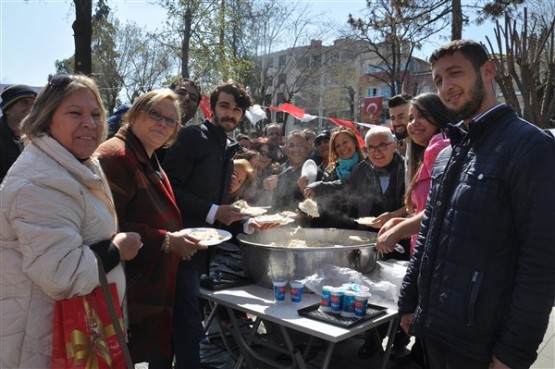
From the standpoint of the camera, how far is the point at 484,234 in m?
1.59

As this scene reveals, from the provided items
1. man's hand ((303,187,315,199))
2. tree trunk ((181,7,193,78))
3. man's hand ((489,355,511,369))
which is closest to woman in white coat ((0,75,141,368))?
man's hand ((489,355,511,369))

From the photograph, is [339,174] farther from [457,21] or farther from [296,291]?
[457,21]

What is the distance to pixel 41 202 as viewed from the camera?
151 centimetres

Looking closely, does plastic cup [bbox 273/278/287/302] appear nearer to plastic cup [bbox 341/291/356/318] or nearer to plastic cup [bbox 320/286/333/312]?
plastic cup [bbox 320/286/333/312]

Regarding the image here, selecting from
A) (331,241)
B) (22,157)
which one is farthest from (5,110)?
(331,241)

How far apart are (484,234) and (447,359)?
0.60 meters

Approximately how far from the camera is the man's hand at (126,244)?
184cm

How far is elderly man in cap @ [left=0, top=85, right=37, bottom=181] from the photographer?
3.49 meters

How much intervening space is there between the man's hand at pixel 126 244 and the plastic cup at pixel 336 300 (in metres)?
1.21

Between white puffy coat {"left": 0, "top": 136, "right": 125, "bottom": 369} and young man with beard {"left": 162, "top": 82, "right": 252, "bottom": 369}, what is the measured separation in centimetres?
116

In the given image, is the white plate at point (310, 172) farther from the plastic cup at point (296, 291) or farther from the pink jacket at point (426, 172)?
the plastic cup at point (296, 291)

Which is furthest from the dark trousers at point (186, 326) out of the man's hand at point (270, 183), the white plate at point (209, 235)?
the man's hand at point (270, 183)

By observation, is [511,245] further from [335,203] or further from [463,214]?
[335,203]

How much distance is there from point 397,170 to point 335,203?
2.46 ft
